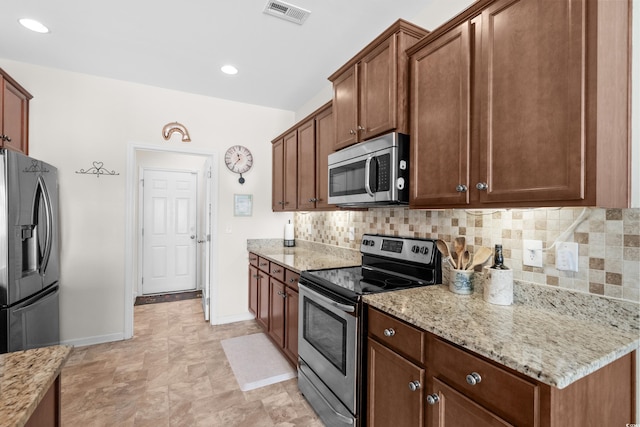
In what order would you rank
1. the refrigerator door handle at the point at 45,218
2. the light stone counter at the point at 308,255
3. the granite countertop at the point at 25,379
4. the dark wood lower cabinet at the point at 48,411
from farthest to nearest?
the light stone counter at the point at 308,255 → the refrigerator door handle at the point at 45,218 → the dark wood lower cabinet at the point at 48,411 → the granite countertop at the point at 25,379

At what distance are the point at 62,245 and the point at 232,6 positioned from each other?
2732mm

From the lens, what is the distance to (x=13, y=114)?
2.55m

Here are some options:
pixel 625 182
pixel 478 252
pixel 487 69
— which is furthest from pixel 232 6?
pixel 625 182

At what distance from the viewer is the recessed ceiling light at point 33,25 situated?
86.2 inches

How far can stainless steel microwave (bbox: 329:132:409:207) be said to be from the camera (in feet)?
5.63

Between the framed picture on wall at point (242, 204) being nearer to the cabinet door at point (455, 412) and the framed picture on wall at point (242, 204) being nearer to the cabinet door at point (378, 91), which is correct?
the cabinet door at point (378, 91)

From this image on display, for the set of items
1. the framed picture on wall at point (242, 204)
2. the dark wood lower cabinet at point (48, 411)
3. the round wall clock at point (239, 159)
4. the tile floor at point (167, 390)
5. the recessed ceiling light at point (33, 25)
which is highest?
the recessed ceiling light at point (33, 25)

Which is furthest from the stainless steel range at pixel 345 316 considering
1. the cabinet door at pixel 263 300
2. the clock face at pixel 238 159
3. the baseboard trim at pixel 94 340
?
the baseboard trim at pixel 94 340

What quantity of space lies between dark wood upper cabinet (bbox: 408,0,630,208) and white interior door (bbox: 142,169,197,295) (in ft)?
14.6

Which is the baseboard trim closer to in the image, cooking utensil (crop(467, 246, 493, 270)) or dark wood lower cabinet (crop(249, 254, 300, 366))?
dark wood lower cabinet (crop(249, 254, 300, 366))

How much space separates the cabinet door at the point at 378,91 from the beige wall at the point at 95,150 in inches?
88.6

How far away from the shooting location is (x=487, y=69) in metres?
1.31

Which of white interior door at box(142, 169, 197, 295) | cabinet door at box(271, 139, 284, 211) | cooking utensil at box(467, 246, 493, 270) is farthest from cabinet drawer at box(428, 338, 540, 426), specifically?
white interior door at box(142, 169, 197, 295)

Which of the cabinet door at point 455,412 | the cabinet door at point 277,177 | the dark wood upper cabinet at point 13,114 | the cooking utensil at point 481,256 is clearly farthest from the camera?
the cabinet door at point 277,177
